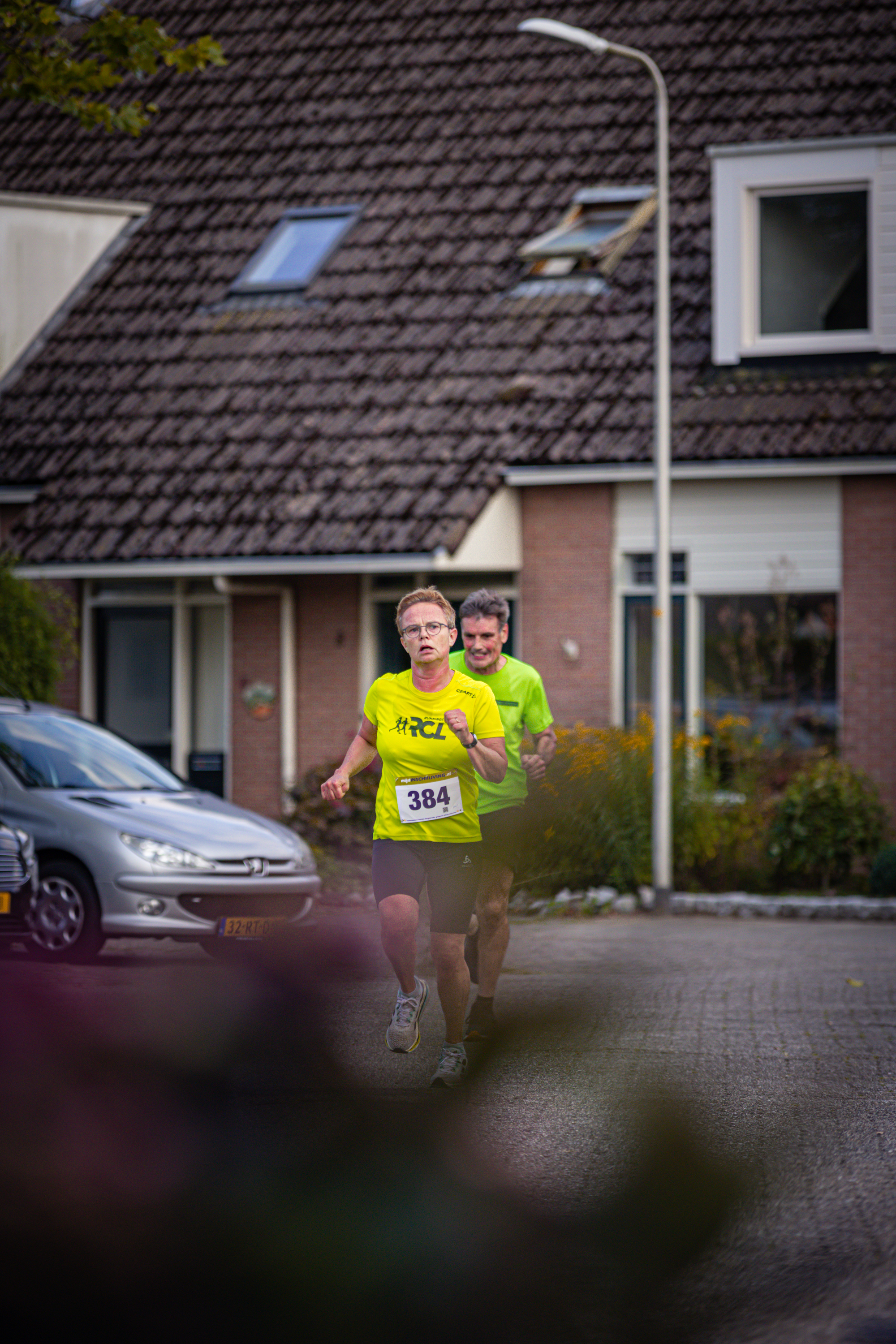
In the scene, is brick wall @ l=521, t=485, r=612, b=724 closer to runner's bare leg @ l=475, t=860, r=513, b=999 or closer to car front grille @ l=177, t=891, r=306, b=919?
car front grille @ l=177, t=891, r=306, b=919

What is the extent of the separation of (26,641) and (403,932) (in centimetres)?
948

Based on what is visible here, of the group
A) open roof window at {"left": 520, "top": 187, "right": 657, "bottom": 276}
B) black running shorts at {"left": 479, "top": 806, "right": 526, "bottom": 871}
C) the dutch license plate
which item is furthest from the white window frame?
black running shorts at {"left": 479, "top": 806, "right": 526, "bottom": 871}

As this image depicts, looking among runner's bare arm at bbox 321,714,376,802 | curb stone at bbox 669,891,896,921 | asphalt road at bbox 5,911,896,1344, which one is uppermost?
runner's bare arm at bbox 321,714,376,802

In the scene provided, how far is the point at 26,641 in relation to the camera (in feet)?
50.9

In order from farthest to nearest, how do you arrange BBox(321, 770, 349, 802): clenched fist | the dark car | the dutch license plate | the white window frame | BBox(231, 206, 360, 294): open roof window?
BBox(231, 206, 360, 294): open roof window
the white window frame
the dutch license plate
the dark car
BBox(321, 770, 349, 802): clenched fist

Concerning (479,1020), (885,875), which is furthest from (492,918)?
(885,875)

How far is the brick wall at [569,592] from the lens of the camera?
17.3 metres

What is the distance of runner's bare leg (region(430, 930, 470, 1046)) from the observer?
6969mm

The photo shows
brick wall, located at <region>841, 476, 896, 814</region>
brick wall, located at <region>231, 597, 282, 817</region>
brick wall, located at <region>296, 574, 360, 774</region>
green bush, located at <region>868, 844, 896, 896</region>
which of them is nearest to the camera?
green bush, located at <region>868, 844, 896, 896</region>

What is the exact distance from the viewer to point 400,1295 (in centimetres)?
332

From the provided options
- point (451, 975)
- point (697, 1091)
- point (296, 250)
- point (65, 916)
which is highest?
point (296, 250)

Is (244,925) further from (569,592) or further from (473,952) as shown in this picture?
(569,592)

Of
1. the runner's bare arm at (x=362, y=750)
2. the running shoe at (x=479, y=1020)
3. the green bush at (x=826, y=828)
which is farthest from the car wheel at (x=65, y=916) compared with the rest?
the green bush at (x=826, y=828)

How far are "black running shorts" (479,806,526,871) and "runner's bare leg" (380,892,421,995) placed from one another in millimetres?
1090
